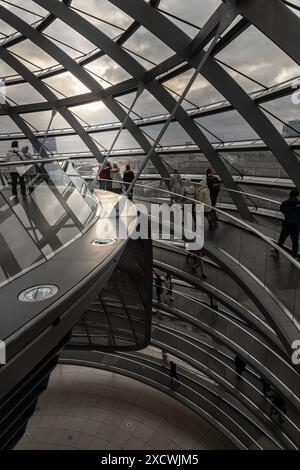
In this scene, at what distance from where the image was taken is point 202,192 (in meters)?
11.4

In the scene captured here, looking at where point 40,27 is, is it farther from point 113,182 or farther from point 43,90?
point 113,182

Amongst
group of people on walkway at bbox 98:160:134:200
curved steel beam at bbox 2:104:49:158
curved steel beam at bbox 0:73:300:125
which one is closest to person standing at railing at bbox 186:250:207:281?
group of people on walkway at bbox 98:160:134:200

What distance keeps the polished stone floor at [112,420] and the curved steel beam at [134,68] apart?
1152 centimetres

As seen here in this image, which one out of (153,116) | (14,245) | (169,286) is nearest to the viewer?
(14,245)

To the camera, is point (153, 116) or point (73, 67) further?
point (153, 116)

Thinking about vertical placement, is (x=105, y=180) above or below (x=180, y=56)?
below

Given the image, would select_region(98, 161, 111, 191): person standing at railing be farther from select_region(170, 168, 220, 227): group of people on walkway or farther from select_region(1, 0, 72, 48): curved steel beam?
select_region(1, 0, 72, 48): curved steel beam

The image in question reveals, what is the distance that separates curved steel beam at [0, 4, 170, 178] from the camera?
15.2m

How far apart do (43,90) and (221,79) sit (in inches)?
555

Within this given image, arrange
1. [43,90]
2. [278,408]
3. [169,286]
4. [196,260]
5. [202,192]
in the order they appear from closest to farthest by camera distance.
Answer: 1. [202,192]
2. [196,260]
3. [278,408]
4. [169,286]
5. [43,90]

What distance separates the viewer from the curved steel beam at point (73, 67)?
599 inches

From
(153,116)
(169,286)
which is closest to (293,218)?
(169,286)

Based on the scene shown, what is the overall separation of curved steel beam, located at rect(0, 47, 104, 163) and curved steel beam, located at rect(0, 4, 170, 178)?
4.22m

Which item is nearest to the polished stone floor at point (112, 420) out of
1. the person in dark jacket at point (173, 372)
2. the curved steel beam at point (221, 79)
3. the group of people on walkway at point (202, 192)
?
the person in dark jacket at point (173, 372)
